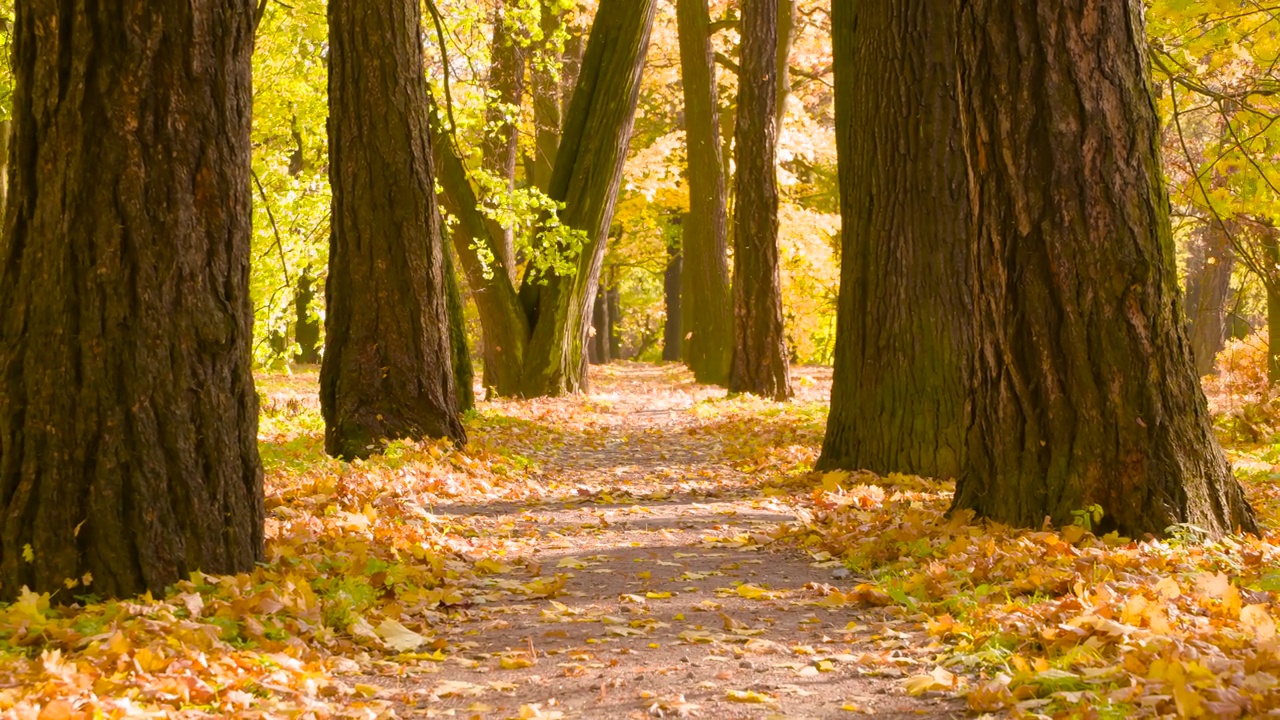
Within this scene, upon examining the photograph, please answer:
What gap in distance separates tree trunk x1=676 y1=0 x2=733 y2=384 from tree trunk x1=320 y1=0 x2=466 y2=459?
10.8 m

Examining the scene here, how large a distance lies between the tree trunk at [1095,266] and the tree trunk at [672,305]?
28.8 metres

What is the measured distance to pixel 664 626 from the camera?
16.3 feet

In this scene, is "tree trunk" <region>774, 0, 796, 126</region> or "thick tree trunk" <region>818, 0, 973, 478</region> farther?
"tree trunk" <region>774, 0, 796, 126</region>

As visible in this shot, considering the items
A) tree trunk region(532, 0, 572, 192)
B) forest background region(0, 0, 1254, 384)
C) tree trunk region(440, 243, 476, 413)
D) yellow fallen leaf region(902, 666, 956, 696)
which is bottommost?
yellow fallen leaf region(902, 666, 956, 696)

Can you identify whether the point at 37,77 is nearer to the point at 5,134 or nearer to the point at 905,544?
the point at 905,544

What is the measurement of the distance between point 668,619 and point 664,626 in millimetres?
131

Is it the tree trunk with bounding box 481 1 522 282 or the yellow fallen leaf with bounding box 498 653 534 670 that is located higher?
the tree trunk with bounding box 481 1 522 282

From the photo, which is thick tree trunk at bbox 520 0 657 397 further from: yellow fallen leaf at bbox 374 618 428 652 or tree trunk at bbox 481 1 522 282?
yellow fallen leaf at bbox 374 618 428 652

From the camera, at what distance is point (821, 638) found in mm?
4746

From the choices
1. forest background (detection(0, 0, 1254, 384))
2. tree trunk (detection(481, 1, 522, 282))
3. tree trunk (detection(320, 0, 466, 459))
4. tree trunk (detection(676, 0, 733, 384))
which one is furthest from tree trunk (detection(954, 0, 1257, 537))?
tree trunk (detection(676, 0, 733, 384))

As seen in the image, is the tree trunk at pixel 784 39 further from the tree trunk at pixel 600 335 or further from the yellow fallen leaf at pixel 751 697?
the yellow fallen leaf at pixel 751 697

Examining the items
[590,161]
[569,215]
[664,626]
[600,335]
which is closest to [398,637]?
[664,626]

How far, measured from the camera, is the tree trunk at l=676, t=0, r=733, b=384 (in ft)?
66.8

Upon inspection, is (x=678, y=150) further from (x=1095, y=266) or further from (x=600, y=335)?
(x=1095, y=266)
